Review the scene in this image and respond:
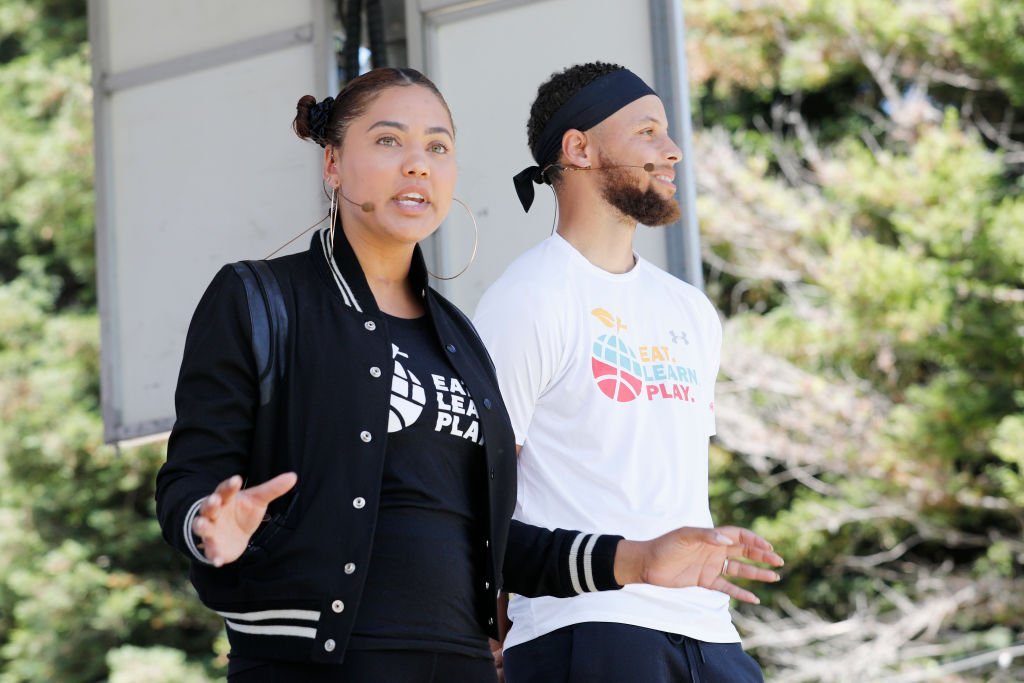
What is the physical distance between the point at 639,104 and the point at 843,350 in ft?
24.4

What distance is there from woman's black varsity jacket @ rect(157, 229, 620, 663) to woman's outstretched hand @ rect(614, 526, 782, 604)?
0.23 m

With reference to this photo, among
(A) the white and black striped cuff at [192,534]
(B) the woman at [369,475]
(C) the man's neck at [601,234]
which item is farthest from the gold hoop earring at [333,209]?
(C) the man's neck at [601,234]

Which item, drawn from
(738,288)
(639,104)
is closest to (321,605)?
(639,104)

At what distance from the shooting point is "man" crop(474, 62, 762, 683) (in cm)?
266

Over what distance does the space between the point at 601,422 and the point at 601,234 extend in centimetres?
52

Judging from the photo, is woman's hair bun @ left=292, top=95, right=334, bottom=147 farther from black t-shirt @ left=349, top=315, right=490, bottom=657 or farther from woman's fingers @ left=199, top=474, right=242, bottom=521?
woman's fingers @ left=199, top=474, right=242, bottom=521

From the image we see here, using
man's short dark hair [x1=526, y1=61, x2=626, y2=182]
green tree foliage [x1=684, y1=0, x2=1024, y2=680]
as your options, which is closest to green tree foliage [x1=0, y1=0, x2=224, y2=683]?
green tree foliage [x1=684, y1=0, x2=1024, y2=680]

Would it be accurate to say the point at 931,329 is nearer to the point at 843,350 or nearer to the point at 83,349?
Result: the point at 843,350

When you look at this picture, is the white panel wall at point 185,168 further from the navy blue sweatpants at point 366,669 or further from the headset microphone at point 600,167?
the navy blue sweatpants at point 366,669

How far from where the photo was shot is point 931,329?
9766 mm

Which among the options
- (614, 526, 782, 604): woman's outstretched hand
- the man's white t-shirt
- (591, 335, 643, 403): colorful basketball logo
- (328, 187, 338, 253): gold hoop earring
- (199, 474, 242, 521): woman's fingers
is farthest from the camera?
(591, 335, 643, 403): colorful basketball logo

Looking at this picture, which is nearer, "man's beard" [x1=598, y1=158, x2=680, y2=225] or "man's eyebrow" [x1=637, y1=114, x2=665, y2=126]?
"man's beard" [x1=598, y1=158, x2=680, y2=225]

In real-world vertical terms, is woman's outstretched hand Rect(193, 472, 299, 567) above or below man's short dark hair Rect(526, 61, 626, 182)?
below

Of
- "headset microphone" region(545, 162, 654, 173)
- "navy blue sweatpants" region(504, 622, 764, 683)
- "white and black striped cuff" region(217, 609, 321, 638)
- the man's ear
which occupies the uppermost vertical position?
the man's ear
